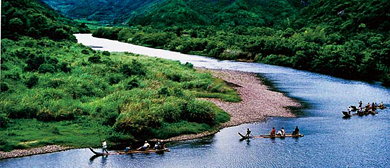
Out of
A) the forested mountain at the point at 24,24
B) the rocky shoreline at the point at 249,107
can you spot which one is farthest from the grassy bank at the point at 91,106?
the forested mountain at the point at 24,24

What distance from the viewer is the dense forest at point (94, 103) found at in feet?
173

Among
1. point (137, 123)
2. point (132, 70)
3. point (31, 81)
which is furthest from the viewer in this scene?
point (132, 70)

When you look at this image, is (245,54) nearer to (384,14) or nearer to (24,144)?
(384,14)

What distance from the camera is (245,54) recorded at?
158625 mm

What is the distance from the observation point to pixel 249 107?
7481 centimetres

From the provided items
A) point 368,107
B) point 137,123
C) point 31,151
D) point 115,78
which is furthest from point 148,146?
point 368,107

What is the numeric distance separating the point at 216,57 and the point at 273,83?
64644 mm

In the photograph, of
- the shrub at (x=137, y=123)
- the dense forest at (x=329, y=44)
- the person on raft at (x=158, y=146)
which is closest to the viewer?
the person on raft at (x=158, y=146)

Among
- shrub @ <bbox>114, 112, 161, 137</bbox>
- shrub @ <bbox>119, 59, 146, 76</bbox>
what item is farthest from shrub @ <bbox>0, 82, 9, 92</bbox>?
shrub @ <bbox>119, 59, 146, 76</bbox>

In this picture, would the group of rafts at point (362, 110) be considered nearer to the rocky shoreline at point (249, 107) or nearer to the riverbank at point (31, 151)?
the rocky shoreline at point (249, 107)

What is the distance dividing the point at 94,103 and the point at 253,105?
95.7 ft

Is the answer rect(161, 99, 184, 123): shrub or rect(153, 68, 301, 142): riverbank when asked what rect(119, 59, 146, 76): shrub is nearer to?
rect(153, 68, 301, 142): riverbank

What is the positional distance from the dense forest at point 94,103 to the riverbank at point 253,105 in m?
1.82

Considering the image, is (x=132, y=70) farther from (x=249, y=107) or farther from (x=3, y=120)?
(x=3, y=120)
